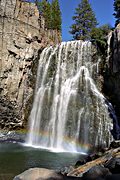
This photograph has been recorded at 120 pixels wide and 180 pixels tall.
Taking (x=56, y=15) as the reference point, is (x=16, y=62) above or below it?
below

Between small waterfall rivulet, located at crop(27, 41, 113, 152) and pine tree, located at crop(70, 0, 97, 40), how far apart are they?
22334mm

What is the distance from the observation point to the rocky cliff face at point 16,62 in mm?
34562

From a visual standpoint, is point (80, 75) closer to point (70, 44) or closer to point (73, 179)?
point (70, 44)

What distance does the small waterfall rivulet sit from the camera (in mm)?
29812

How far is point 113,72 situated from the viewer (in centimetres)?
3134

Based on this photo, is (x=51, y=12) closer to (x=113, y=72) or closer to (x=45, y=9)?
(x=45, y=9)

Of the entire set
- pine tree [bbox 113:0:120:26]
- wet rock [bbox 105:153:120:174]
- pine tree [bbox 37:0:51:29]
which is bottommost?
wet rock [bbox 105:153:120:174]

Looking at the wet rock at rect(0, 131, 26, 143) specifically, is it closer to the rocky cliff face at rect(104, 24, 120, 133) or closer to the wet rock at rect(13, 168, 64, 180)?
the rocky cliff face at rect(104, 24, 120, 133)

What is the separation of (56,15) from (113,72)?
36626mm

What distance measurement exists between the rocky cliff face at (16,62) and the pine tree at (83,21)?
21511mm

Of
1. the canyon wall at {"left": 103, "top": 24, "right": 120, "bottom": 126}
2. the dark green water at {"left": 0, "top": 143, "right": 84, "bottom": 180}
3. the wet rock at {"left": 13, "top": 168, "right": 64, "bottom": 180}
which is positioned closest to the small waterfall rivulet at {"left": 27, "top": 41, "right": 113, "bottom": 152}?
the canyon wall at {"left": 103, "top": 24, "right": 120, "bottom": 126}

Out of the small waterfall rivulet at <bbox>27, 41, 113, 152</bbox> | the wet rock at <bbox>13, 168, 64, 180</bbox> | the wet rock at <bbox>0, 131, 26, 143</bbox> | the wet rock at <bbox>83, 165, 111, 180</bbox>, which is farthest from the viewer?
the wet rock at <bbox>0, 131, 26, 143</bbox>

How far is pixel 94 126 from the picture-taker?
29859 millimetres

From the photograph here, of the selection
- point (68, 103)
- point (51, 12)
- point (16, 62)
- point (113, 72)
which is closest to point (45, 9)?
point (51, 12)
